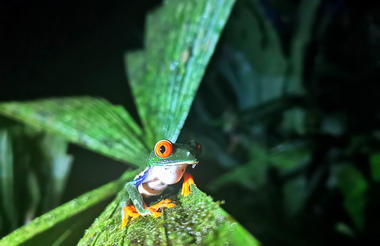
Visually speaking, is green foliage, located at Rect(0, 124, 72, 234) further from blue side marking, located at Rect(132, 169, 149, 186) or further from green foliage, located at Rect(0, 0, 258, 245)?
blue side marking, located at Rect(132, 169, 149, 186)

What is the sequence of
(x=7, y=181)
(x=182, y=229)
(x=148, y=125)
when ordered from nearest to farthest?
1. (x=182, y=229)
2. (x=148, y=125)
3. (x=7, y=181)

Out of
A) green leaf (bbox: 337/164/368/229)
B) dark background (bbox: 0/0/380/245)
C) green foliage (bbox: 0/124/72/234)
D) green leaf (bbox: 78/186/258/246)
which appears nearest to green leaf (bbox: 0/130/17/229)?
green foliage (bbox: 0/124/72/234)

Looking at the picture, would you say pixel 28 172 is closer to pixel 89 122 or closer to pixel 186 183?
pixel 89 122

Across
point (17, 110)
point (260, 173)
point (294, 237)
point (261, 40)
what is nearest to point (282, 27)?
point (261, 40)

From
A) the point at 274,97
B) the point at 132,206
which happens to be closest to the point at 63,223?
the point at 132,206

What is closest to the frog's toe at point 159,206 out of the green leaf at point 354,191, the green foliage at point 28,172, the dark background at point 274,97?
the green foliage at point 28,172

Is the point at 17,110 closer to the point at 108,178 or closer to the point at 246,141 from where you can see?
the point at 108,178
